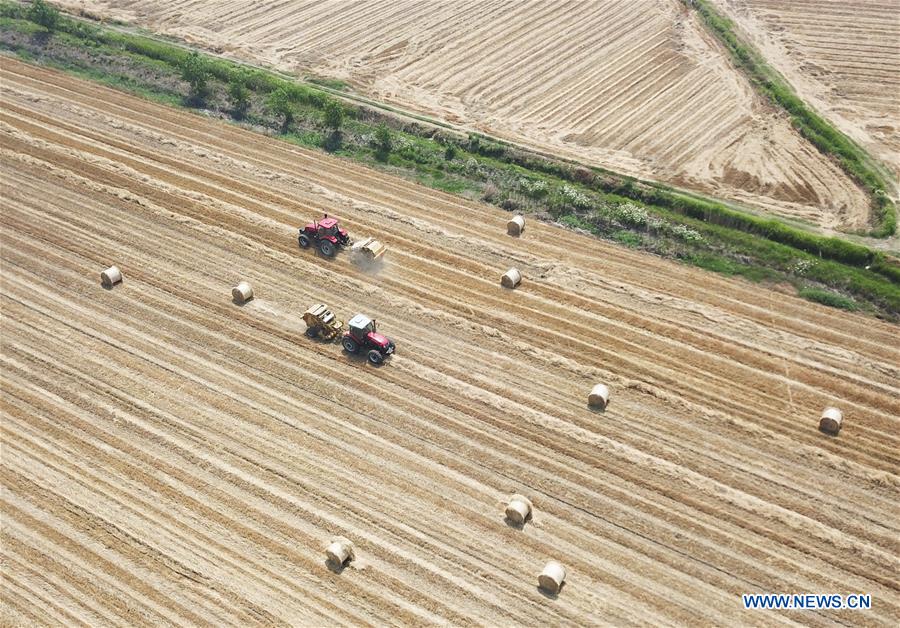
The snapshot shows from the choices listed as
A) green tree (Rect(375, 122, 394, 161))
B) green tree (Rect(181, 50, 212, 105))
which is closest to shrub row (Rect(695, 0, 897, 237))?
green tree (Rect(375, 122, 394, 161))

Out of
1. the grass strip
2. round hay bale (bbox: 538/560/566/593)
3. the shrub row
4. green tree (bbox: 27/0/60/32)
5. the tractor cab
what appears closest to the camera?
round hay bale (bbox: 538/560/566/593)

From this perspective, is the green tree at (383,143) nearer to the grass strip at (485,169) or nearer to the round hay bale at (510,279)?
the grass strip at (485,169)

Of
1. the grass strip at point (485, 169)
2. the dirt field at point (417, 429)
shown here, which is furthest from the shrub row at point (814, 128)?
the dirt field at point (417, 429)

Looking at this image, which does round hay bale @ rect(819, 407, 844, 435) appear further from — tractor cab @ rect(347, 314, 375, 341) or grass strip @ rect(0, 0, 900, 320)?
tractor cab @ rect(347, 314, 375, 341)

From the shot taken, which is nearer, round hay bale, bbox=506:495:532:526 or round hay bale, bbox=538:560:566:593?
round hay bale, bbox=538:560:566:593

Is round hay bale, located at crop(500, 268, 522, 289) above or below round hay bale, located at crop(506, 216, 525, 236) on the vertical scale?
below

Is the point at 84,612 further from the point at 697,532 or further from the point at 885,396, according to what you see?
the point at 885,396

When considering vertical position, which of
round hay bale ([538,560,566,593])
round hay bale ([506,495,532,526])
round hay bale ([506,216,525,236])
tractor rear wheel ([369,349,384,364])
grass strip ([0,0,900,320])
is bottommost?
round hay bale ([538,560,566,593])

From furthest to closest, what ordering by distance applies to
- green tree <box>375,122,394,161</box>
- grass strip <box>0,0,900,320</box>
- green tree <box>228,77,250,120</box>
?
green tree <box>228,77,250,120</box> < green tree <box>375,122,394,161</box> < grass strip <box>0,0,900,320</box>
